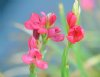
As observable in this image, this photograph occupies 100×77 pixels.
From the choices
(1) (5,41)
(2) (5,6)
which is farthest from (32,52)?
(2) (5,6)

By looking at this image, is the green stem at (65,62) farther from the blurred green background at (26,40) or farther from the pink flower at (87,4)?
the pink flower at (87,4)

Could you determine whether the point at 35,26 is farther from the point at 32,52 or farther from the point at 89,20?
the point at 89,20

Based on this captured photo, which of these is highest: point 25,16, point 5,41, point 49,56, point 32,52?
point 25,16

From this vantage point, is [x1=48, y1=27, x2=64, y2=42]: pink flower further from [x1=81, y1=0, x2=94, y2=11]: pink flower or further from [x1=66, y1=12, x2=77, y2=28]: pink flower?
[x1=81, y1=0, x2=94, y2=11]: pink flower

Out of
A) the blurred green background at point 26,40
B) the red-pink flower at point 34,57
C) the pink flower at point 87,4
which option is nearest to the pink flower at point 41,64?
the red-pink flower at point 34,57

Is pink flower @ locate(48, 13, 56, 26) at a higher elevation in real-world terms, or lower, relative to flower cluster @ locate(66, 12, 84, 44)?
higher

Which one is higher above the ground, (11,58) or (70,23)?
(11,58)

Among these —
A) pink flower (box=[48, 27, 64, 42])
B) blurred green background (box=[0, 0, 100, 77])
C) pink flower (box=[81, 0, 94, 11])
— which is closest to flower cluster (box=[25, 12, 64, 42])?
pink flower (box=[48, 27, 64, 42])
